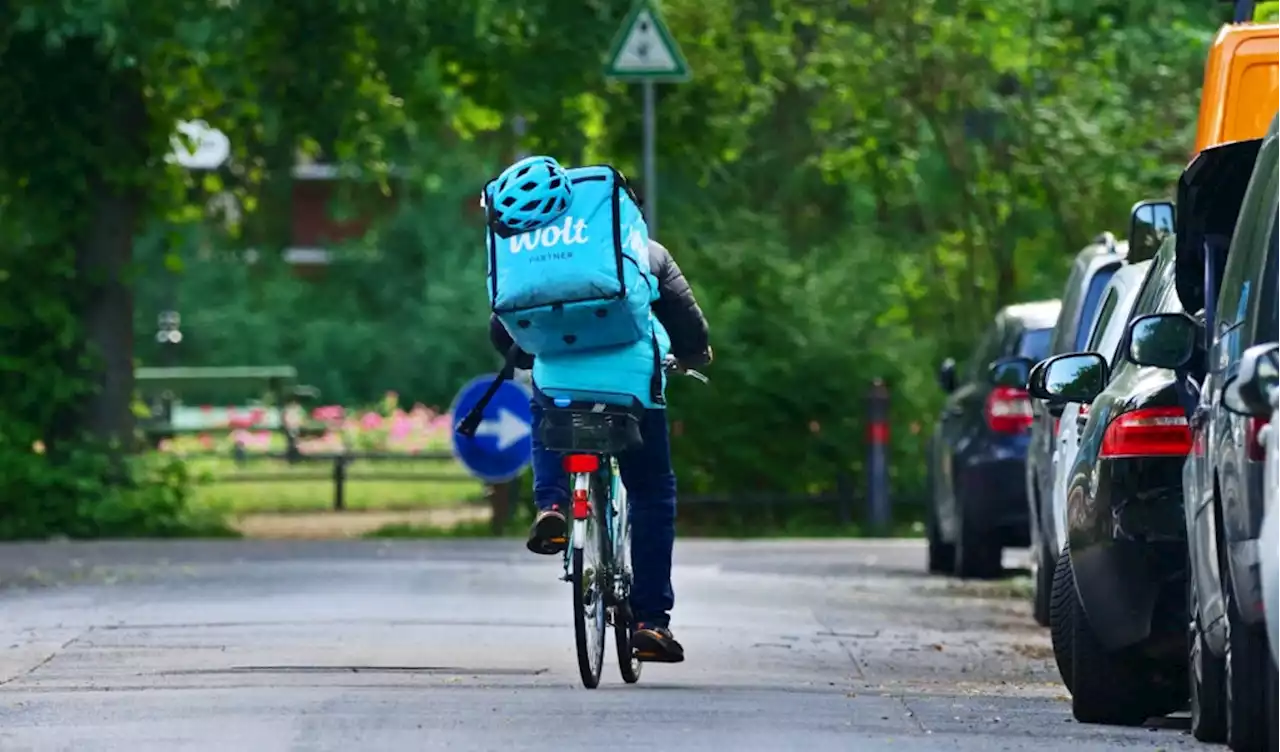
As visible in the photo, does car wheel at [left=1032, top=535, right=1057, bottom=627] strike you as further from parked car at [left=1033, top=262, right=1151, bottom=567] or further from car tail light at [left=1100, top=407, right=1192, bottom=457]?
car tail light at [left=1100, top=407, right=1192, bottom=457]

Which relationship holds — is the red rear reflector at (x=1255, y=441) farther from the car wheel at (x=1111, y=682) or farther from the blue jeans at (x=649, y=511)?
the blue jeans at (x=649, y=511)

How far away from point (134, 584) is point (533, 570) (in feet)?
8.05

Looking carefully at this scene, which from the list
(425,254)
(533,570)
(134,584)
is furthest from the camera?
(425,254)

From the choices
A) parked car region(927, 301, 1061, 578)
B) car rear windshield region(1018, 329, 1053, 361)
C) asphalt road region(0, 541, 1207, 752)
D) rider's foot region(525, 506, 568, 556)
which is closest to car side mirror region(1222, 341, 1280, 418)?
asphalt road region(0, 541, 1207, 752)

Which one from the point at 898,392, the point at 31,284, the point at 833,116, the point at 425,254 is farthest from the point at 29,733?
the point at 425,254

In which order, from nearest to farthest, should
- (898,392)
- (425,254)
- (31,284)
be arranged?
1. (31,284)
2. (898,392)
3. (425,254)

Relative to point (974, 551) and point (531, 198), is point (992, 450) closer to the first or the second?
point (974, 551)

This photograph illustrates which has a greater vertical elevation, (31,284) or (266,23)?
(266,23)

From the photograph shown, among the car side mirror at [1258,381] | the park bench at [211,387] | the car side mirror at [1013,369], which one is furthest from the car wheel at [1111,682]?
the park bench at [211,387]

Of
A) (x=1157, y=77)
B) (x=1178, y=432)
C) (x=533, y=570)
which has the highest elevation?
(x=1157, y=77)

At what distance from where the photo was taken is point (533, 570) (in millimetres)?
18453

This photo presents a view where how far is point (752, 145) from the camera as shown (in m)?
28.3

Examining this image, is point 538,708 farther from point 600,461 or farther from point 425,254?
point 425,254

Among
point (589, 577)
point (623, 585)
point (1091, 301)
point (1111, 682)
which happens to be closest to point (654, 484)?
point (623, 585)
